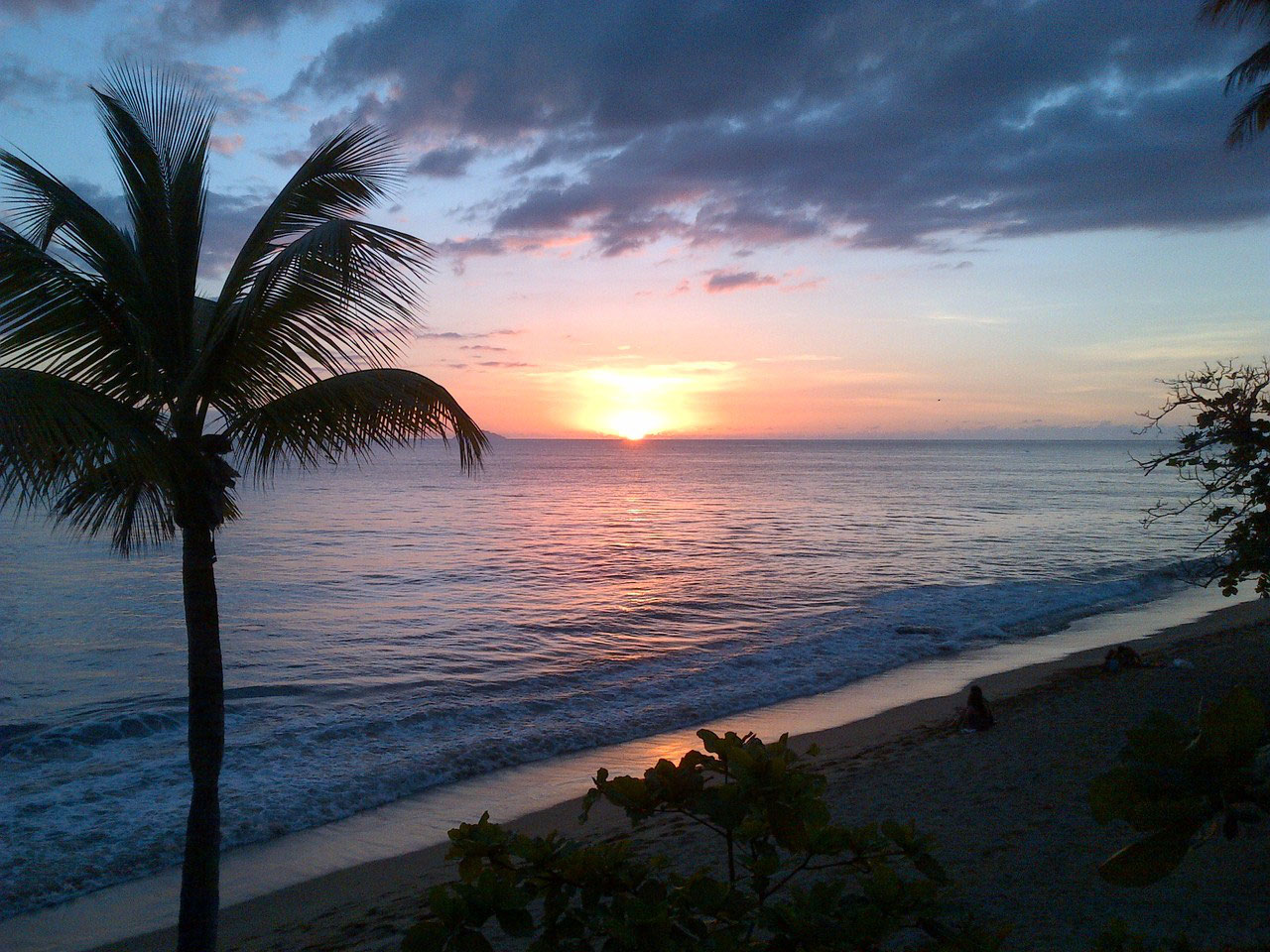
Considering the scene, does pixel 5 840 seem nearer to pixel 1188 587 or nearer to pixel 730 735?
pixel 730 735

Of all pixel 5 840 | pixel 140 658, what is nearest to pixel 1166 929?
pixel 5 840

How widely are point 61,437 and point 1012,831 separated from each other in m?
7.55

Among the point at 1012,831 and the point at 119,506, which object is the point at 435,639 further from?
the point at 1012,831

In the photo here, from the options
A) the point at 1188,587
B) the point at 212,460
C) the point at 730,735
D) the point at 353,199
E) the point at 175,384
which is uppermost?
the point at 353,199

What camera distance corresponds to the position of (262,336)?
5148mm

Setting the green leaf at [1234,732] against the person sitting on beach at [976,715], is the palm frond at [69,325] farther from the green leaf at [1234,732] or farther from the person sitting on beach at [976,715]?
the person sitting on beach at [976,715]

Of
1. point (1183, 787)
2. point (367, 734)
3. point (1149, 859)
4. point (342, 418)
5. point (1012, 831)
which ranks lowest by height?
point (367, 734)

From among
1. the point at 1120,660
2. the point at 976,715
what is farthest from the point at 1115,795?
the point at 1120,660

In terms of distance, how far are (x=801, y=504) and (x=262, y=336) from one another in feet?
188

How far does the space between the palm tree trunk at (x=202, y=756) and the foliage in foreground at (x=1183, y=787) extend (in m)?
5.16

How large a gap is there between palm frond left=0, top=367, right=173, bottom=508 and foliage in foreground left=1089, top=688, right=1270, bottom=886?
4349 mm

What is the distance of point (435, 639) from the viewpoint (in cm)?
1967

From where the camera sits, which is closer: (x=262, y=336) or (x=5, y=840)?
(x=262, y=336)

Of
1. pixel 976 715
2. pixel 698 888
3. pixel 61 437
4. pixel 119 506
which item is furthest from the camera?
pixel 976 715
